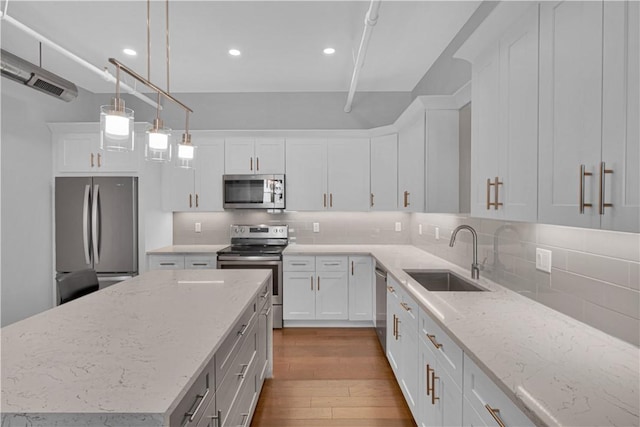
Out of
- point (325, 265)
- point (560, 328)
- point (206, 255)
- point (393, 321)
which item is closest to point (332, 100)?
point (325, 265)

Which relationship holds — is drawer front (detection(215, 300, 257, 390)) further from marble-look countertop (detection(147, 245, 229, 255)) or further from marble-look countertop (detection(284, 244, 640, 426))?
marble-look countertop (detection(147, 245, 229, 255))

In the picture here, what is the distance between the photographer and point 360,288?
149 inches

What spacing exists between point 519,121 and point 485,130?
33cm

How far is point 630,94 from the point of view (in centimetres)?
89

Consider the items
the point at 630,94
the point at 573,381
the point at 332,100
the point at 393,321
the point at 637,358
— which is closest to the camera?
the point at 630,94

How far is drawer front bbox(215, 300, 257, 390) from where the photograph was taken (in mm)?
1404

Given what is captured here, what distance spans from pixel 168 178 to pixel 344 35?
2674 millimetres

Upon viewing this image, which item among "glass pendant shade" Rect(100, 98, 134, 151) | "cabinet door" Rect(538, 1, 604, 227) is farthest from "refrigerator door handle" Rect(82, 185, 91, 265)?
"cabinet door" Rect(538, 1, 604, 227)

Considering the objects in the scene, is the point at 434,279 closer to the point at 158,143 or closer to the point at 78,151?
the point at 158,143

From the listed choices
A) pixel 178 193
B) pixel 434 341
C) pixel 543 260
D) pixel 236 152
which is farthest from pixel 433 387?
pixel 178 193

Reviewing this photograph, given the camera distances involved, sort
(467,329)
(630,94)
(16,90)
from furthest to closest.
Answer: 1. (16,90)
2. (467,329)
3. (630,94)

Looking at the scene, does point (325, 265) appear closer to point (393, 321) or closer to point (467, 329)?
point (393, 321)

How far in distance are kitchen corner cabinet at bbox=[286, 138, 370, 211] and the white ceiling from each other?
0.75m

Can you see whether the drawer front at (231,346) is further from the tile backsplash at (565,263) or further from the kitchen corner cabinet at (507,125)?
the tile backsplash at (565,263)
